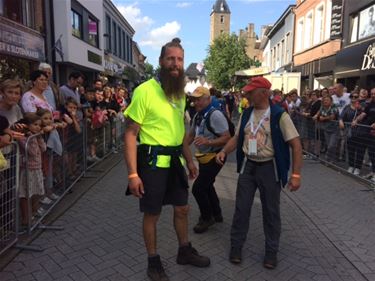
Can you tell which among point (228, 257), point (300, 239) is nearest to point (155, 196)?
point (228, 257)

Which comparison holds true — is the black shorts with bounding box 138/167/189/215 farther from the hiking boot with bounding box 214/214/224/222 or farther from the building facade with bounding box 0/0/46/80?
the building facade with bounding box 0/0/46/80

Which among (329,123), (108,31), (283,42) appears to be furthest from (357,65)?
(108,31)

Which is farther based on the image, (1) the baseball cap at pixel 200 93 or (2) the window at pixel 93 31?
(2) the window at pixel 93 31

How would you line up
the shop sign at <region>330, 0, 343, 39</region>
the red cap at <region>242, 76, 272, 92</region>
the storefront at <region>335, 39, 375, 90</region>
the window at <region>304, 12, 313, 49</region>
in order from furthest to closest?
the window at <region>304, 12, 313, 49</region>
the shop sign at <region>330, 0, 343, 39</region>
the storefront at <region>335, 39, 375, 90</region>
the red cap at <region>242, 76, 272, 92</region>

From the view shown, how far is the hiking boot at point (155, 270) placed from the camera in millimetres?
3457

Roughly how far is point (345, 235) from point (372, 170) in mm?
3243

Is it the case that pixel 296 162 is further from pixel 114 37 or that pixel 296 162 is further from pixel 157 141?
pixel 114 37

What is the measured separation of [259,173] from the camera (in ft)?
12.5

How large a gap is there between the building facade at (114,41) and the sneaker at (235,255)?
84.2ft

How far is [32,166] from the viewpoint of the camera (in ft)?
15.0

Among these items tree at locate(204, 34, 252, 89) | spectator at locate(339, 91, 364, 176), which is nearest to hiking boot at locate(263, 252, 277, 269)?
spectator at locate(339, 91, 364, 176)

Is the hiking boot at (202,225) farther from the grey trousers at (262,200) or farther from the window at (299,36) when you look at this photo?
the window at (299,36)

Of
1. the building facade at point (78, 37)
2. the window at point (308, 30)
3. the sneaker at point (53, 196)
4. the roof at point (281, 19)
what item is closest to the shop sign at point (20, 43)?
the building facade at point (78, 37)

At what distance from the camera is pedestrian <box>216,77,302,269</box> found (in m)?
3.68
